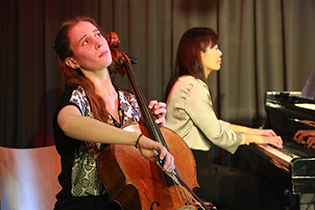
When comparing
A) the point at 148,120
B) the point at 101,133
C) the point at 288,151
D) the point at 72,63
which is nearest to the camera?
the point at 101,133

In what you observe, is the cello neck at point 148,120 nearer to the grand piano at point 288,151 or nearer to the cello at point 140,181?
the cello at point 140,181

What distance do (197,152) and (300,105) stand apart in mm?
704

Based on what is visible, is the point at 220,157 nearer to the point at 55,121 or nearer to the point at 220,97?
the point at 220,97

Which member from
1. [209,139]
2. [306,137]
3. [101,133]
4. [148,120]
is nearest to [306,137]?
[306,137]

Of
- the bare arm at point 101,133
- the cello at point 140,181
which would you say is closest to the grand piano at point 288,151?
the cello at point 140,181

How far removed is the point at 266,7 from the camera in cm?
305

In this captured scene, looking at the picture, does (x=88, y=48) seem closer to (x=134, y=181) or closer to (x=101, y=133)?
(x=101, y=133)

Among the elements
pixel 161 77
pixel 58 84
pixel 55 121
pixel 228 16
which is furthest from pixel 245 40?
pixel 55 121

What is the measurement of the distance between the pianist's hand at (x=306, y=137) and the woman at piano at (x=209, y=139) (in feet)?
0.35

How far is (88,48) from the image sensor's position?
1.33 meters

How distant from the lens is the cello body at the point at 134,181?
111 centimetres

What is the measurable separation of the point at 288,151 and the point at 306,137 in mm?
134

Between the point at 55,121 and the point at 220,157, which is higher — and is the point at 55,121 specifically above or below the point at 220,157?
above

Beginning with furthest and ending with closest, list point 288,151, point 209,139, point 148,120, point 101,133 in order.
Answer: point 209,139 → point 288,151 → point 148,120 → point 101,133
